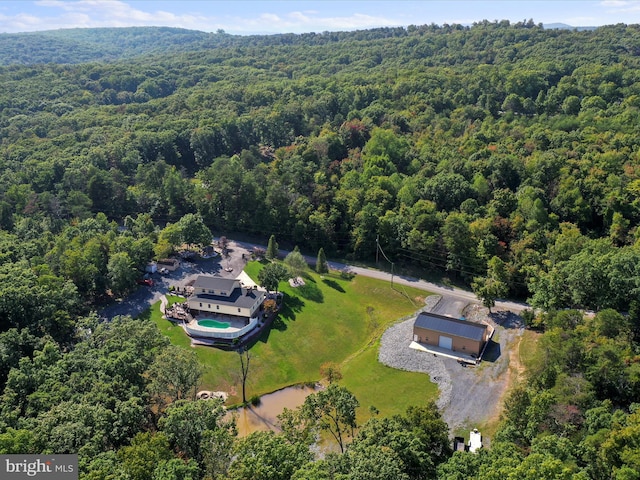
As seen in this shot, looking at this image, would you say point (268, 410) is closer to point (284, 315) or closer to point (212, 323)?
point (212, 323)

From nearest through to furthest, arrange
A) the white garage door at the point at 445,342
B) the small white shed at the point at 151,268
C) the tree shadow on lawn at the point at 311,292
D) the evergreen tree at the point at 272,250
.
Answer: the white garage door at the point at 445,342 → the tree shadow on lawn at the point at 311,292 → the small white shed at the point at 151,268 → the evergreen tree at the point at 272,250

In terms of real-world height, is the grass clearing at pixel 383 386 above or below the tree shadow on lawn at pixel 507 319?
below

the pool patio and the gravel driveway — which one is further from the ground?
the gravel driveway

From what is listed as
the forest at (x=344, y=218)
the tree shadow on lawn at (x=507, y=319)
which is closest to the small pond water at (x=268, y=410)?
the forest at (x=344, y=218)

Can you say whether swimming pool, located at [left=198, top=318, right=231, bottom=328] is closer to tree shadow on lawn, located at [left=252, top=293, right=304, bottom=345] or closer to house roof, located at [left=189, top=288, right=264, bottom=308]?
house roof, located at [left=189, top=288, right=264, bottom=308]

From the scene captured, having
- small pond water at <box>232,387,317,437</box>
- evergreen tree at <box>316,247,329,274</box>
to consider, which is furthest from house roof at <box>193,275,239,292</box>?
small pond water at <box>232,387,317,437</box>

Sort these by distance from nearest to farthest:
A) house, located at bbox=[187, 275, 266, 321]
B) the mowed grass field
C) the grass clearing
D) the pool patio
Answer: the grass clearing → the mowed grass field → the pool patio → house, located at bbox=[187, 275, 266, 321]

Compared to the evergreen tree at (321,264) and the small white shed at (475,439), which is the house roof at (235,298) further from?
the small white shed at (475,439)

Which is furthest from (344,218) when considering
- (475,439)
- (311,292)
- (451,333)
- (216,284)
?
(475,439)
